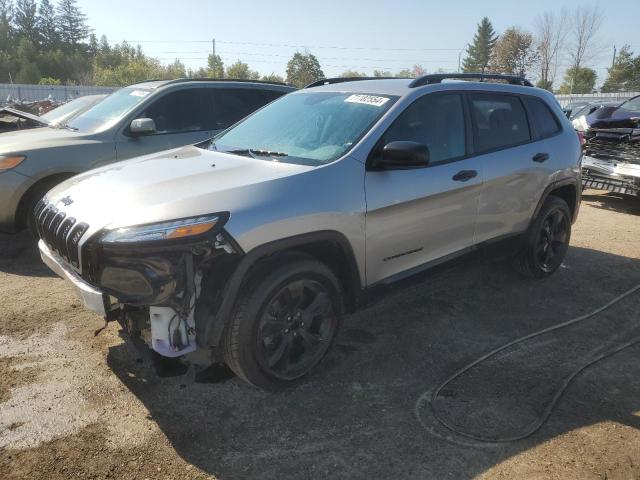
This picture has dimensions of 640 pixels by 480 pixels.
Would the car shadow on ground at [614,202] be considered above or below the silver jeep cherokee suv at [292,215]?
below

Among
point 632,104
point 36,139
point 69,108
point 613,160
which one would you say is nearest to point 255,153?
point 36,139

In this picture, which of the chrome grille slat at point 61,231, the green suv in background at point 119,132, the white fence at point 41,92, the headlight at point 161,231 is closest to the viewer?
the headlight at point 161,231

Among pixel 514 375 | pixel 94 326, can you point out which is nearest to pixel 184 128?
pixel 94 326

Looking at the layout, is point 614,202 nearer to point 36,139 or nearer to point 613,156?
point 613,156

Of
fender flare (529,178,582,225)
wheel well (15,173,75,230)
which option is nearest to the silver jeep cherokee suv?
fender flare (529,178,582,225)

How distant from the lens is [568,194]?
5.21m

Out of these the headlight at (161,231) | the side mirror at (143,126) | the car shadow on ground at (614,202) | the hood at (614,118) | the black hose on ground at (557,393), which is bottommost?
the car shadow on ground at (614,202)

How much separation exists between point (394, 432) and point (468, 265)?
182 cm

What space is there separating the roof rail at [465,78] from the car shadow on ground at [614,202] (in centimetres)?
478

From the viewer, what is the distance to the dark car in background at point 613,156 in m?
8.13

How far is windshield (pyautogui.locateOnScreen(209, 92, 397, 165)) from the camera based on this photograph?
3.36 m

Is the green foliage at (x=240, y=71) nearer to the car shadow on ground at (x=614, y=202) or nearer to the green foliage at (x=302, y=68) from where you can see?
the green foliage at (x=302, y=68)

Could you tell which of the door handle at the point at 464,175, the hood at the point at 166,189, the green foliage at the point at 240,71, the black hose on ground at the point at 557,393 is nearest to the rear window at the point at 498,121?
the door handle at the point at 464,175

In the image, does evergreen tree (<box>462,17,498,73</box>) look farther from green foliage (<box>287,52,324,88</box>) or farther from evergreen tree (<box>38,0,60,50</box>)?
evergreen tree (<box>38,0,60,50</box>)
